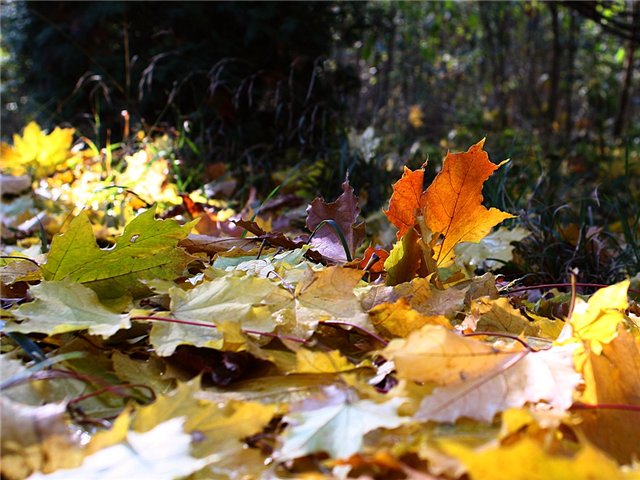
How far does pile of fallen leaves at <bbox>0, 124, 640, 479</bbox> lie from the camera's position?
0.52m

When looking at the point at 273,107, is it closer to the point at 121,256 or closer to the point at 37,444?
the point at 121,256

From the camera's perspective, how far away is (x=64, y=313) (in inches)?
29.3

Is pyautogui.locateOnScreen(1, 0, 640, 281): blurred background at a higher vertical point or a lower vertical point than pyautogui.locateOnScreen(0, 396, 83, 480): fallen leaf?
lower

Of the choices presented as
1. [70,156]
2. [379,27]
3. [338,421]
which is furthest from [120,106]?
[338,421]

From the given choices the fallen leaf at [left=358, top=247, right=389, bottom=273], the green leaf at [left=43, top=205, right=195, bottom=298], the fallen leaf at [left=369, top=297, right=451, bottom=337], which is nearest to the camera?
the fallen leaf at [left=369, top=297, right=451, bottom=337]

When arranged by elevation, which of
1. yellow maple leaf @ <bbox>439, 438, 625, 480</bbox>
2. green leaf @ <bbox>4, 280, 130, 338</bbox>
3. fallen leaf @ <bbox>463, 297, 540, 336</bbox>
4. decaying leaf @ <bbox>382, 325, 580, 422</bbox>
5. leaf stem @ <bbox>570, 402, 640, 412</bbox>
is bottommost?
fallen leaf @ <bbox>463, 297, 540, 336</bbox>

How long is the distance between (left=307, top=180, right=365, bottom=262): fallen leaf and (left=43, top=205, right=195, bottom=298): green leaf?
0.26 metres

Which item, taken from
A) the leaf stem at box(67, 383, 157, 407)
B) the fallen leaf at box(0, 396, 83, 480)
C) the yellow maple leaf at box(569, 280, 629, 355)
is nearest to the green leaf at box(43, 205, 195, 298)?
the leaf stem at box(67, 383, 157, 407)

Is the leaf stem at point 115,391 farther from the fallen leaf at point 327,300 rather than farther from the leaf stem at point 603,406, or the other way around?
the leaf stem at point 603,406

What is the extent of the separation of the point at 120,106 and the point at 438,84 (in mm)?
5546

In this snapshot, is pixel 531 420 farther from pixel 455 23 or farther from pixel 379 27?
pixel 455 23

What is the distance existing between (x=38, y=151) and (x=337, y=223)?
195 centimetres

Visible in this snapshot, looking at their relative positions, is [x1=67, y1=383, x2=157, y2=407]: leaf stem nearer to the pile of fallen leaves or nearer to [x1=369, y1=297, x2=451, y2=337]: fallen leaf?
the pile of fallen leaves

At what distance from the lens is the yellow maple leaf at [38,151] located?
261 centimetres
